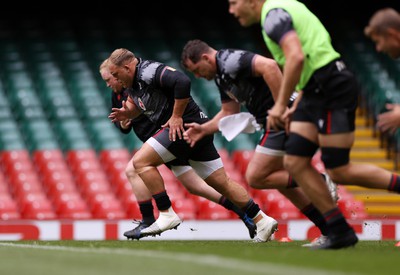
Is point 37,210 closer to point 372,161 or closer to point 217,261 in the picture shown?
point 372,161

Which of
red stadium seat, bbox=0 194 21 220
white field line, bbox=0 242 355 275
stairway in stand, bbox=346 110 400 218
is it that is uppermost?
white field line, bbox=0 242 355 275

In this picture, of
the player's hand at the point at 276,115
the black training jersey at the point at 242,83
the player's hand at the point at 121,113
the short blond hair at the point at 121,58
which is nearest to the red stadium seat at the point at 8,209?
the player's hand at the point at 121,113

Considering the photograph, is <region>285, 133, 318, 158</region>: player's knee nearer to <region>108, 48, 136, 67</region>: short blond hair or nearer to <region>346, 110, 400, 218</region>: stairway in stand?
<region>108, 48, 136, 67</region>: short blond hair

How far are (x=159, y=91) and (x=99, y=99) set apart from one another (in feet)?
29.0

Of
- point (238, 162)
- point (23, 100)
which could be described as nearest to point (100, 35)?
point (23, 100)

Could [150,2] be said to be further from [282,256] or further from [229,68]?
[282,256]

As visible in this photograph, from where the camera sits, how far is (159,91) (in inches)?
350

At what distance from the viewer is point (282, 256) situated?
6.30m

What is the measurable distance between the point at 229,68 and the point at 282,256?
1853 mm

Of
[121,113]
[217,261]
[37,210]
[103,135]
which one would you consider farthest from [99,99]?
[217,261]

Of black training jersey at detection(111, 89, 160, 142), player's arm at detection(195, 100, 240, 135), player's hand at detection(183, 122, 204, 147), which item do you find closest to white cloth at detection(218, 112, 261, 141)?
player's arm at detection(195, 100, 240, 135)

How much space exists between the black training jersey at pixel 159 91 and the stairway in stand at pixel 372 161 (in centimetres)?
615

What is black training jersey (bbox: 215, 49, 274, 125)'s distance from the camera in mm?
7645

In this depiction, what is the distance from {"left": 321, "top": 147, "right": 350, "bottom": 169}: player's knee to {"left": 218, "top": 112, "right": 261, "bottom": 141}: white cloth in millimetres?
1170
